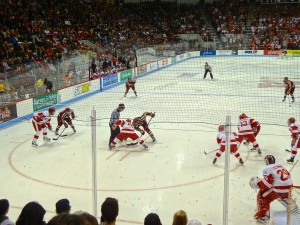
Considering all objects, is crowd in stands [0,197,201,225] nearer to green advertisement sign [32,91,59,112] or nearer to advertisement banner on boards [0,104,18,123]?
advertisement banner on boards [0,104,18,123]

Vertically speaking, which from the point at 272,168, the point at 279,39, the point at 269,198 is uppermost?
the point at 279,39

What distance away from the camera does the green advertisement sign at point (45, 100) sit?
15484mm

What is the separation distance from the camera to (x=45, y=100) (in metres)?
16.1

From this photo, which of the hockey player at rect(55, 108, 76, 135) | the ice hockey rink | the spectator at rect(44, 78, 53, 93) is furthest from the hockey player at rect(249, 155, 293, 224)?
the spectator at rect(44, 78, 53, 93)

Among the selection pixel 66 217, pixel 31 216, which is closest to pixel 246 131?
pixel 31 216

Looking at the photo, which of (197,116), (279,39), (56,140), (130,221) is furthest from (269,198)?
(279,39)

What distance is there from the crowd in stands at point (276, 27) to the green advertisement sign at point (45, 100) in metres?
25.4

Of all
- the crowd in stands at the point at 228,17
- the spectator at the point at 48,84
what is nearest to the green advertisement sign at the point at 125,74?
the spectator at the point at 48,84

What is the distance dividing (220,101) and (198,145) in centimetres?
681

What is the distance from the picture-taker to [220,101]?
17.8m

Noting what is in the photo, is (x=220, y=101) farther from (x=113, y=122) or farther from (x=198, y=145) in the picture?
(x=113, y=122)

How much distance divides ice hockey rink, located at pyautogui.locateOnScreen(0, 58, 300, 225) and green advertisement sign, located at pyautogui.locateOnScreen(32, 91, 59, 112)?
0.93 meters

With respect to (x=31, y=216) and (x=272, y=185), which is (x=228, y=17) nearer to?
(x=272, y=185)

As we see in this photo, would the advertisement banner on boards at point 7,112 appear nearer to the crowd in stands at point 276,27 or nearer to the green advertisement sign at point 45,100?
the green advertisement sign at point 45,100
